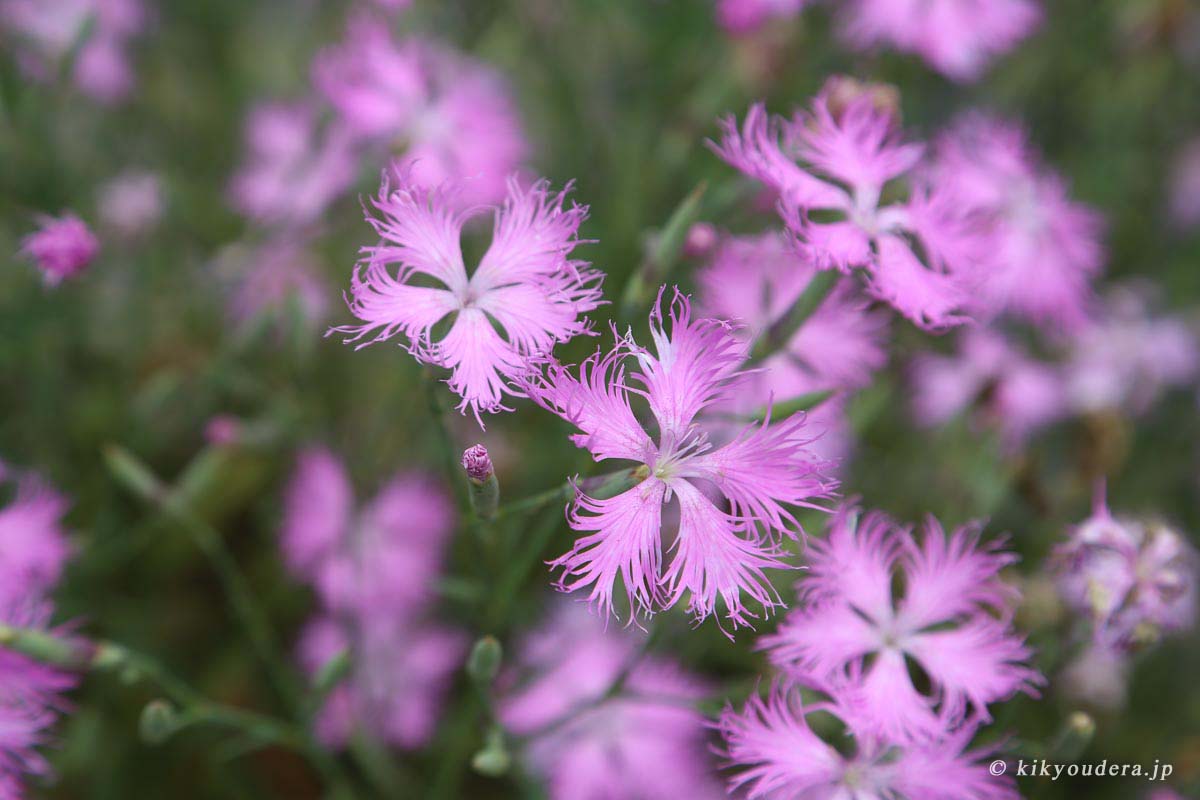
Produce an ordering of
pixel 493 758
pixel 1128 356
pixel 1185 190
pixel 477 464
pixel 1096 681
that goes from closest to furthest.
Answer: pixel 477 464 → pixel 493 758 → pixel 1096 681 → pixel 1128 356 → pixel 1185 190

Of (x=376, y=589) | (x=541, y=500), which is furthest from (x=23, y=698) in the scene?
(x=541, y=500)

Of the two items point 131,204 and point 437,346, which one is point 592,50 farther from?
point 437,346

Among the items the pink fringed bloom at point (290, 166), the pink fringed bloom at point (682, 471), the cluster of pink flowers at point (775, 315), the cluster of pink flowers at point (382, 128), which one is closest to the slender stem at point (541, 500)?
the pink fringed bloom at point (682, 471)

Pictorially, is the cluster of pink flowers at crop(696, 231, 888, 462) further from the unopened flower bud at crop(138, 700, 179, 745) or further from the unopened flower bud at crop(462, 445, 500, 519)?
the unopened flower bud at crop(138, 700, 179, 745)

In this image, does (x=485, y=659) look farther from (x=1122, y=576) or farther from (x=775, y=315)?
(x=1122, y=576)

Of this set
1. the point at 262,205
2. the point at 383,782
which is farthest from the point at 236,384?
the point at 383,782
